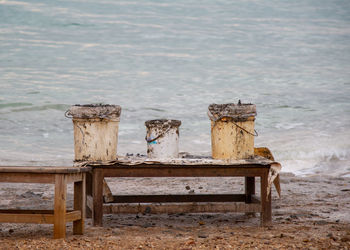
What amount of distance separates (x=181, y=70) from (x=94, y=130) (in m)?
25.1

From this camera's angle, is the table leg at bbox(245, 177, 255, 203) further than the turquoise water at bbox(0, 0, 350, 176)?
No

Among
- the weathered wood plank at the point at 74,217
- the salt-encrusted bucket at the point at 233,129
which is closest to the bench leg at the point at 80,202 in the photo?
the weathered wood plank at the point at 74,217

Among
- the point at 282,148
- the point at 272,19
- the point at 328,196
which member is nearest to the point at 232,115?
the point at 328,196

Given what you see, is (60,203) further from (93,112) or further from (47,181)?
(93,112)

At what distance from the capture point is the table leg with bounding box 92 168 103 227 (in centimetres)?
468

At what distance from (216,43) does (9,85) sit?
13.6m

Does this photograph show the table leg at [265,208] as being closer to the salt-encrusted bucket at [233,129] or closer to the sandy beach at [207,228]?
the sandy beach at [207,228]

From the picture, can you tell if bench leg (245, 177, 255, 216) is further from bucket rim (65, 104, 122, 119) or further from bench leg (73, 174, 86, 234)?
bench leg (73, 174, 86, 234)

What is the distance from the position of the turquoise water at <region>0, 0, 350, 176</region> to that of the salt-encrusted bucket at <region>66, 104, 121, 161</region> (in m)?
5.97

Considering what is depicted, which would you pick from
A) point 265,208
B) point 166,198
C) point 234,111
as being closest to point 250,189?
point 265,208

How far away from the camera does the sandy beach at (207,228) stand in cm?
405

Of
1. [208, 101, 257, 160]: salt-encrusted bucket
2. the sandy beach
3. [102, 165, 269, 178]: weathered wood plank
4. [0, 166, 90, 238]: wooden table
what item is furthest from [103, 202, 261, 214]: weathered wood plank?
[0, 166, 90, 238]: wooden table

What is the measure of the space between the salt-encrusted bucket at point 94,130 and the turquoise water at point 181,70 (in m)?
5.97

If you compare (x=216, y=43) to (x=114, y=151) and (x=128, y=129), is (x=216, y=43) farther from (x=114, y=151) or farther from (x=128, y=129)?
(x=114, y=151)
